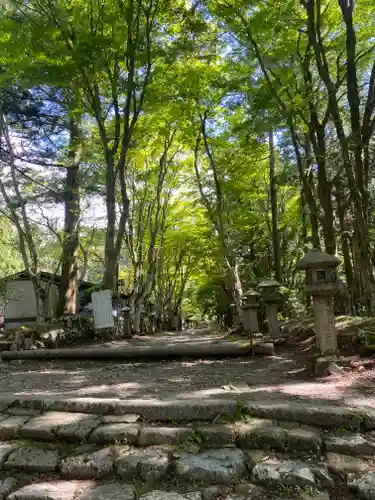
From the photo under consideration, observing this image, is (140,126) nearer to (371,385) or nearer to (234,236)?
(234,236)

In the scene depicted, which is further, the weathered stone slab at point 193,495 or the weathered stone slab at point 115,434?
the weathered stone slab at point 115,434

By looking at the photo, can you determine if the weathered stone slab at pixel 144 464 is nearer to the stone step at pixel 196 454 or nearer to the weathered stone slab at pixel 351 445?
the stone step at pixel 196 454

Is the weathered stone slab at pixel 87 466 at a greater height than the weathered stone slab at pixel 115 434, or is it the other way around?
the weathered stone slab at pixel 115 434

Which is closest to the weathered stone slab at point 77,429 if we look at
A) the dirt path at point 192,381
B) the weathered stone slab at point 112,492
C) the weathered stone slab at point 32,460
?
the weathered stone slab at point 32,460

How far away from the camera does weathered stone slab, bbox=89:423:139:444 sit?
3.35 metres

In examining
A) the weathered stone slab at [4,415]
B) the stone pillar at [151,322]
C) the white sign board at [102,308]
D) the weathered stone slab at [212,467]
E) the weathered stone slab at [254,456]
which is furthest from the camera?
the stone pillar at [151,322]

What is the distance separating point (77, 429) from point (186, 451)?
1.04m

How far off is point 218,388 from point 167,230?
664 inches

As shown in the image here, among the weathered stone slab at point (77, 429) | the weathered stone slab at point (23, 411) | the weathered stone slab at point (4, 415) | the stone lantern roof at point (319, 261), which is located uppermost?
the stone lantern roof at point (319, 261)

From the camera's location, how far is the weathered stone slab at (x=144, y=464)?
293 cm

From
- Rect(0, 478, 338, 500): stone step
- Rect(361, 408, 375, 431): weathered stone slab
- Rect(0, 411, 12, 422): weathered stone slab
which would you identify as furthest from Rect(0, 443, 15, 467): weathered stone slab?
Rect(361, 408, 375, 431): weathered stone slab

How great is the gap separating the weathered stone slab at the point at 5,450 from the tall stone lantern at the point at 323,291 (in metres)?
3.98

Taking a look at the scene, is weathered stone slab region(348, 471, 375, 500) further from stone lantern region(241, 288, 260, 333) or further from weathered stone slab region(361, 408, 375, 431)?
stone lantern region(241, 288, 260, 333)

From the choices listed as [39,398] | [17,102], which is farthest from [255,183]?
[39,398]
